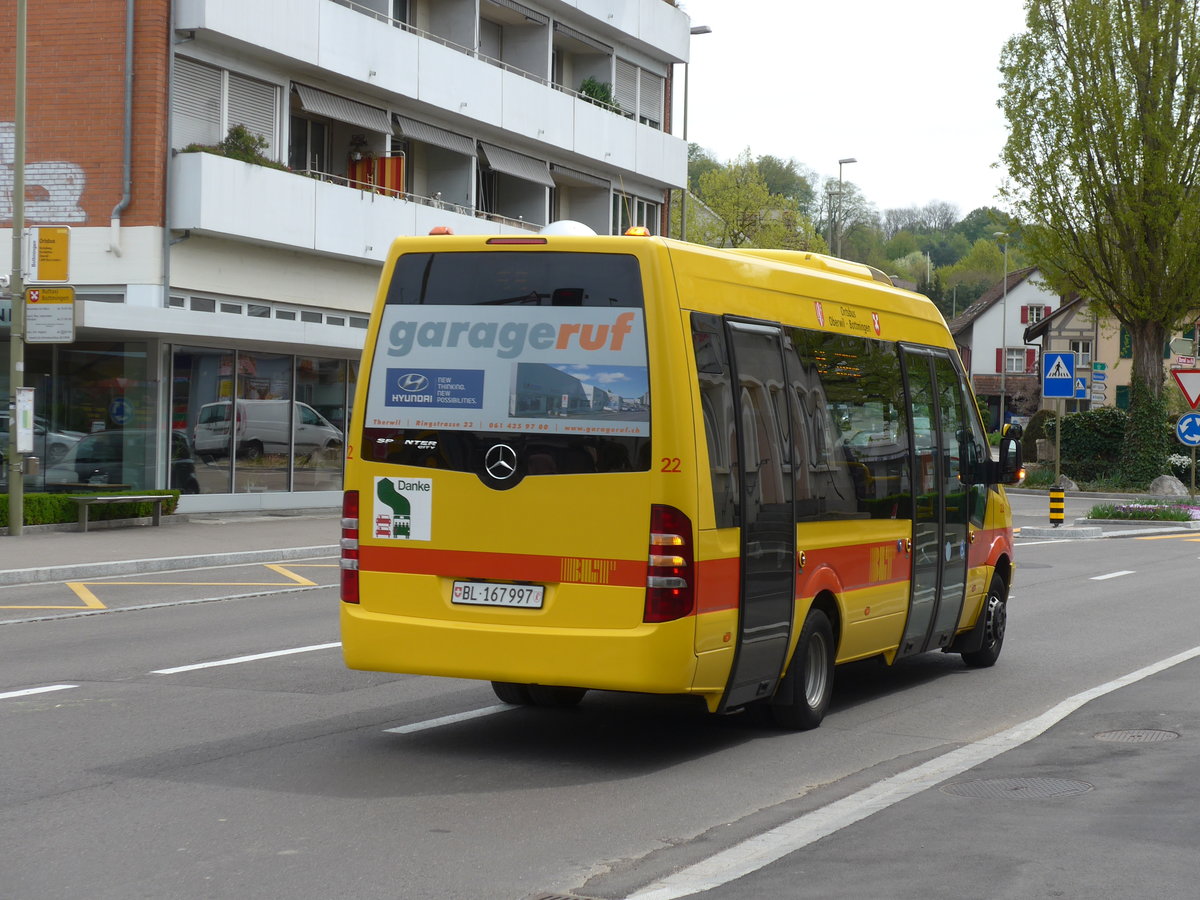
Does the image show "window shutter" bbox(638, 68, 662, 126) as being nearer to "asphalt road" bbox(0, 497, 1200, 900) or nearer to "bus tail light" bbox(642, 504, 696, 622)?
"asphalt road" bbox(0, 497, 1200, 900)

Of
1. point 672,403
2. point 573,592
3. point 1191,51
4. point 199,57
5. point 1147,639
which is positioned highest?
point 1191,51

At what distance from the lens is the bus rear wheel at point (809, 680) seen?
9.07m

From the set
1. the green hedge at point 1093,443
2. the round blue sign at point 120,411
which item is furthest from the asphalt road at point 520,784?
the green hedge at point 1093,443

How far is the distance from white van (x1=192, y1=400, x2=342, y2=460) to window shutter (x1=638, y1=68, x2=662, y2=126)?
1636cm

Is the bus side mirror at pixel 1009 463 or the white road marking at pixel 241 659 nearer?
the white road marking at pixel 241 659

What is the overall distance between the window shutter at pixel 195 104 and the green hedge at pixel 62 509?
6.60 meters

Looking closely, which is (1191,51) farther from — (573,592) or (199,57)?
(573,592)

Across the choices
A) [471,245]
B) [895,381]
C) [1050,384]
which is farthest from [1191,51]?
[471,245]

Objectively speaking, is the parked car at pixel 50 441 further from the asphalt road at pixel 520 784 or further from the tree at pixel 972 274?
the tree at pixel 972 274

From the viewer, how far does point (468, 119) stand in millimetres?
34969

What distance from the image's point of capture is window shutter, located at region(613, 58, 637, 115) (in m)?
42.2

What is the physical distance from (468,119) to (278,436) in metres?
9.09

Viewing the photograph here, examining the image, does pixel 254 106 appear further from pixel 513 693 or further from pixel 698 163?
pixel 698 163

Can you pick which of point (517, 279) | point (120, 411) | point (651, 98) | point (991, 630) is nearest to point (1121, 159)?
point (651, 98)
